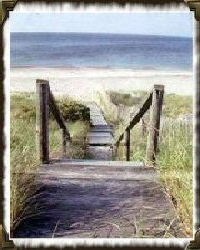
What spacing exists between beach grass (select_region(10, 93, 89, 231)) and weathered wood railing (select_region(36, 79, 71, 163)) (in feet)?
0.06

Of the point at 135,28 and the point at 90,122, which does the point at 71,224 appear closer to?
the point at 90,122

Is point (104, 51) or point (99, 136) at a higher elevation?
point (104, 51)

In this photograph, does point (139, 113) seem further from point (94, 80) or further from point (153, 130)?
point (94, 80)

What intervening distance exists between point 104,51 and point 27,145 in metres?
0.47

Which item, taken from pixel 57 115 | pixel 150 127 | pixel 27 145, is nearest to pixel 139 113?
pixel 150 127

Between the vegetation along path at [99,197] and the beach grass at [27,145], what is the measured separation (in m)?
0.03

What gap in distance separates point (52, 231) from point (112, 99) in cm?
56

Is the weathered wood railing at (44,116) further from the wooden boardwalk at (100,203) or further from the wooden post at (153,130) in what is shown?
the wooden post at (153,130)

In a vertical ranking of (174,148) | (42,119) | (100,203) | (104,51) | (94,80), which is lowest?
(100,203)

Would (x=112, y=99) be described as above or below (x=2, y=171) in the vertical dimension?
above

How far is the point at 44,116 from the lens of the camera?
10.1 feet

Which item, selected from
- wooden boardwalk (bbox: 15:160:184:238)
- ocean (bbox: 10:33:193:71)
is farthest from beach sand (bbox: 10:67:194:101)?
wooden boardwalk (bbox: 15:160:184:238)

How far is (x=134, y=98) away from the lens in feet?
10.1

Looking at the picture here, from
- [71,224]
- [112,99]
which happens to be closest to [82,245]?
[71,224]
